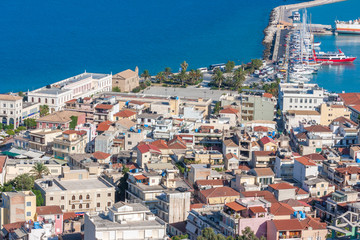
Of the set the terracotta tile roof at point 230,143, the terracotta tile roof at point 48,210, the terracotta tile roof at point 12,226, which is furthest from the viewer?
the terracotta tile roof at point 230,143

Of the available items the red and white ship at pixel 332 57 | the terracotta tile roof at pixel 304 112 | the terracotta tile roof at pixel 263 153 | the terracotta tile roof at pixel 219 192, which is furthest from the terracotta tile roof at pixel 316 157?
the red and white ship at pixel 332 57

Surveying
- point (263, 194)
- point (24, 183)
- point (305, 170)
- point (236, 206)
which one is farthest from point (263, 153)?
point (24, 183)

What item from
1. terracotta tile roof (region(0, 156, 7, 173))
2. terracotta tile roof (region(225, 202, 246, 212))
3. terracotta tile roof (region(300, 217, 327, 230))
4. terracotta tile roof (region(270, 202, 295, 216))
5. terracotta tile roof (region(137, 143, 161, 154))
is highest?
terracotta tile roof (region(137, 143, 161, 154))

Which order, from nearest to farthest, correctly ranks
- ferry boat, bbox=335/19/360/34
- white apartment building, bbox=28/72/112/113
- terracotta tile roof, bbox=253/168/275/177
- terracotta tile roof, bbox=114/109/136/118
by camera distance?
terracotta tile roof, bbox=253/168/275/177 → terracotta tile roof, bbox=114/109/136/118 → white apartment building, bbox=28/72/112/113 → ferry boat, bbox=335/19/360/34

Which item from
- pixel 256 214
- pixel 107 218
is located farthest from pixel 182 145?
pixel 107 218

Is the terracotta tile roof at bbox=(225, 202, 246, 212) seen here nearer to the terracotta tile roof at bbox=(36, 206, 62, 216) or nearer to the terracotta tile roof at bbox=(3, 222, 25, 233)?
the terracotta tile roof at bbox=(36, 206, 62, 216)

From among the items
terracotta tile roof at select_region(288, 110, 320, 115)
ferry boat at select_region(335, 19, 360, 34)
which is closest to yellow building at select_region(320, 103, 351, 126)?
terracotta tile roof at select_region(288, 110, 320, 115)

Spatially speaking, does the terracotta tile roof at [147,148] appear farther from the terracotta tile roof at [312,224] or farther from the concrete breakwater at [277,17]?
the concrete breakwater at [277,17]

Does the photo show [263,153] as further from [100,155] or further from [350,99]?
[350,99]
